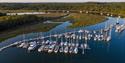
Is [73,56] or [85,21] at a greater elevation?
[73,56]

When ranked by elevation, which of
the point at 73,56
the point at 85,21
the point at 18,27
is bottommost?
the point at 85,21

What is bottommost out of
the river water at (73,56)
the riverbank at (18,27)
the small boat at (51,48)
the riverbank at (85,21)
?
the riverbank at (85,21)

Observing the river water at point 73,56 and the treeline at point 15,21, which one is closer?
the river water at point 73,56

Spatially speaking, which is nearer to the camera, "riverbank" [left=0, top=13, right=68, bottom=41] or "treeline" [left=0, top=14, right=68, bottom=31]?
"riverbank" [left=0, top=13, right=68, bottom=41]

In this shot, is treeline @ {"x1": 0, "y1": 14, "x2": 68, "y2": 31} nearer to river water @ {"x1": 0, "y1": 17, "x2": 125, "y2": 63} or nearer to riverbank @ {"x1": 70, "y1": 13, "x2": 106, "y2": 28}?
riverbank @ {"x1": 70, "y1": 13, "x2": 106, "y2": 28}

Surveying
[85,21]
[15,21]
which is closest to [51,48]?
[15,21]

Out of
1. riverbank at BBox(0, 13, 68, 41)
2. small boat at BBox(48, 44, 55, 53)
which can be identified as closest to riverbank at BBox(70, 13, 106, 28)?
riverbank at BBox(0, 13, 68, 41)

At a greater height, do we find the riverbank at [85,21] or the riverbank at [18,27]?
the riverbank at [18,27]

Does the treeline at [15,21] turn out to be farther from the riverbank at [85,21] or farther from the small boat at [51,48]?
the small boat at [51,48]

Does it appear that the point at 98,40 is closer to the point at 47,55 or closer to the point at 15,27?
the point at 47,55

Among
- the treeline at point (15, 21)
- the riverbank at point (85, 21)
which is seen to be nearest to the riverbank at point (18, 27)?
the treeline at point (15, 21)

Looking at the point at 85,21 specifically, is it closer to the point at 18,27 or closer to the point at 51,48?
the point at 18,27

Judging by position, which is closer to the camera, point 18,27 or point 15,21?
point 18,27

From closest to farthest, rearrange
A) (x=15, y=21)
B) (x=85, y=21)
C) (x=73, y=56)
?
(x=73, y=56) → (x=15, y=21) → (x=85, y=21)
